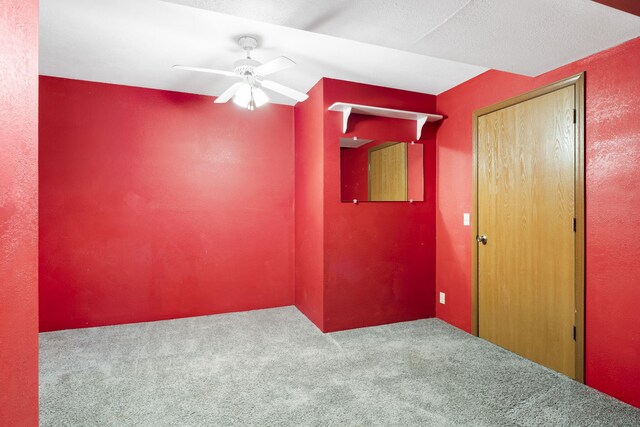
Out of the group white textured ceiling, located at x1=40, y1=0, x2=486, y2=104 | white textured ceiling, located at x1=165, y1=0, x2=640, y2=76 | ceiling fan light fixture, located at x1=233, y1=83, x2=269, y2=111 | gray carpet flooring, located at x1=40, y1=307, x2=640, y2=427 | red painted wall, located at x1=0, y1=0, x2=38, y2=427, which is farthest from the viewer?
ceiling fan light fixture, located at x1=233, y1=83, x2=269, y2=111

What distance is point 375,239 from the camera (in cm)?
360

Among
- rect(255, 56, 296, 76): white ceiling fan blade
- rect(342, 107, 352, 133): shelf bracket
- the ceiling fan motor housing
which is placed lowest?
rect(342, 107, 352, 133): shelf bracket

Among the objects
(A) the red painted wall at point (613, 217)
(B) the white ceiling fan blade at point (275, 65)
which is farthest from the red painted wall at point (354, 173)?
(A) the red painted wall at point (613, 217)

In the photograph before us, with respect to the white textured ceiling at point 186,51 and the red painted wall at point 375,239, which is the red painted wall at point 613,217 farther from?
the red painted wall at point 375,239

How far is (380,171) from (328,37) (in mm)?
1500

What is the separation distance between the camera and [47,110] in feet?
11.1

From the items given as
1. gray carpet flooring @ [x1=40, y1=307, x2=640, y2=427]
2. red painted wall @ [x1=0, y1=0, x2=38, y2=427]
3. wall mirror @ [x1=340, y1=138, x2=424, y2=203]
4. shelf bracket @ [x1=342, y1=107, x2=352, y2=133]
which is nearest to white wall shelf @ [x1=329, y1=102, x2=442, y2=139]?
shelf bracket @ [x1=342, y1=107, x2=352, y2=133]

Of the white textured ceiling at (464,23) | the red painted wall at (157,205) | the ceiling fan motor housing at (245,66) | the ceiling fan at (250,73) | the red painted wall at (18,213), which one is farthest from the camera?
the red painted wall at (157,205)

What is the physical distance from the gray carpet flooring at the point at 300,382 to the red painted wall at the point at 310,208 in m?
0.47

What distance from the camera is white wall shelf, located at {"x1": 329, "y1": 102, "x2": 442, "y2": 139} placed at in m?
3.29

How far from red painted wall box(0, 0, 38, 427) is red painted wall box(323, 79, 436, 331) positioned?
2.53 meters

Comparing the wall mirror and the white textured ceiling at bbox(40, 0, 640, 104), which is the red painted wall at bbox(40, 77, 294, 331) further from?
the wall mirror

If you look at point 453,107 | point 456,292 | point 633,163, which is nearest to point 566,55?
point 633,163

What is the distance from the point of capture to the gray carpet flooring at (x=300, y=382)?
2.03 meters
